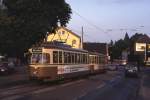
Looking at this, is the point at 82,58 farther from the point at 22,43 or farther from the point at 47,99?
the point at 47,99

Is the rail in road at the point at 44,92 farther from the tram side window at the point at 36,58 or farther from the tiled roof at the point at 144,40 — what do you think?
the tiled roof at the point at 144,40

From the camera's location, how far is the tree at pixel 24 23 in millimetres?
44625

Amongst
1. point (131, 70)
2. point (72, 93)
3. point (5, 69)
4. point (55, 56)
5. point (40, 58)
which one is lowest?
point (72, 93)

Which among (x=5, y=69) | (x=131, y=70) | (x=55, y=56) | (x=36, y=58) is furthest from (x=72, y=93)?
(x=131, y=70)

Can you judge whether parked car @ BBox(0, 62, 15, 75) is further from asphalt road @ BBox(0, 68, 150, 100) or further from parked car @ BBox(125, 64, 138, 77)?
asphalt road @ BBox(0, 68, 150, 100)

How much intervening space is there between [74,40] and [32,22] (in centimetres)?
8371

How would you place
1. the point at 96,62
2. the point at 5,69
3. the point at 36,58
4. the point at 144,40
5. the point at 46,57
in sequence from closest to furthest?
the point at 46,57 → the point at 36,58 → the point at 5,69 → the point at 96,62 → the point at 144,40

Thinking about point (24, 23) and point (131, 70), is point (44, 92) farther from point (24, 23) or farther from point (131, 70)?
point (131, 70)

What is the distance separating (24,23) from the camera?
4512cm

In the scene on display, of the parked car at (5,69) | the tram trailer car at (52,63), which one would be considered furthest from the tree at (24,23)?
the tram trailer car at (52,63)

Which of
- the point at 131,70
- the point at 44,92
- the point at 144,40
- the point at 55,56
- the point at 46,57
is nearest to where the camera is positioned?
the point at 44,92

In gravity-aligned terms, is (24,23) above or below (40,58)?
above

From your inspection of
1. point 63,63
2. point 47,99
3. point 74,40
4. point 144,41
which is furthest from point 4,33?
point 144,41

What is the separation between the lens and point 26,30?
4488 centimetres
